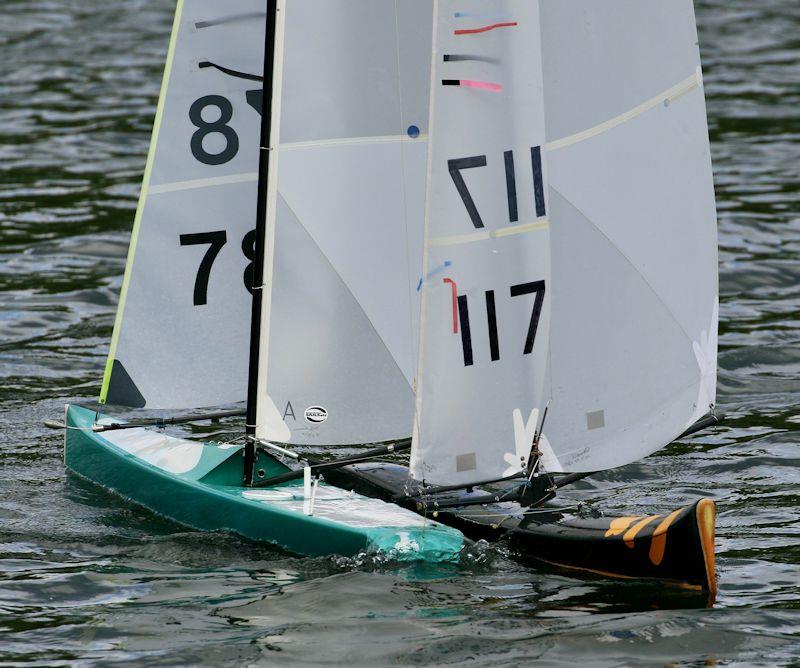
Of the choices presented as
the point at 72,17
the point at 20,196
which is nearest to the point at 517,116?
the point at 20,196

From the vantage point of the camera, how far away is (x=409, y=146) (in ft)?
29.3

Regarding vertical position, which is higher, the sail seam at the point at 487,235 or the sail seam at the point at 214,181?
the sail seam at the point at 214,181

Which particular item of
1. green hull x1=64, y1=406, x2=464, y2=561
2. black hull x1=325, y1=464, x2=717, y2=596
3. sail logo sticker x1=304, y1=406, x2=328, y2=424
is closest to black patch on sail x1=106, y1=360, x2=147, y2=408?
green hull x1=64, y1=406, x2=464, y2=561

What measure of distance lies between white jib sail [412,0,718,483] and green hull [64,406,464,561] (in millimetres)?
450

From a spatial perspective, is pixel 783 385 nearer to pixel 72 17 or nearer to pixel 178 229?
pixel 178 229

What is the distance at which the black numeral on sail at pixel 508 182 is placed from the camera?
780cm

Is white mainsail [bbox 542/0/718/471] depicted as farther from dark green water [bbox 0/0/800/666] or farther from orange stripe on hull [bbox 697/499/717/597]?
dark green water [bbox 0/0/800/666]

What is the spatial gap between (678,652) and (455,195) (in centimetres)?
250

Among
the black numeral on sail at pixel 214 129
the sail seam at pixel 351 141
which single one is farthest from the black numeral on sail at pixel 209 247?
the sail seam at pixel 351 141

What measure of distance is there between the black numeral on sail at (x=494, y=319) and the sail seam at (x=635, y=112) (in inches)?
31.2

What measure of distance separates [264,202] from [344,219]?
1.55ft

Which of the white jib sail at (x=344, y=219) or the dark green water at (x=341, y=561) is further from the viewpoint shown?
the white jib sail at (x=344, y=219)

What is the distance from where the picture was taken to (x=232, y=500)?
8.80 metres

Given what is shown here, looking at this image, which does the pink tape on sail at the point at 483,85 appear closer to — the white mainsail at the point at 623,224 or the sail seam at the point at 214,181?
the white mainsail at the point at 623,224
